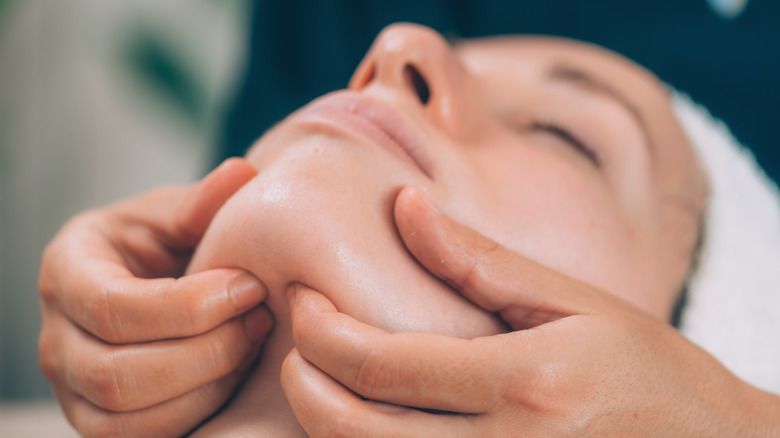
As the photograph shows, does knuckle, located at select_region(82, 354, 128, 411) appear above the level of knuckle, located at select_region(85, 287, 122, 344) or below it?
below

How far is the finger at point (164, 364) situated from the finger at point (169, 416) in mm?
14

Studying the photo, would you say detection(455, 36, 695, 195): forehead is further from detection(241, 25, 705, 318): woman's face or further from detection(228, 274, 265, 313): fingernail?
detection(228, 274, 265, 313): fingernail

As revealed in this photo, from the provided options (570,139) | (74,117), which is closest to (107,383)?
(570,139)

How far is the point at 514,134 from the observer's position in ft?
2.67

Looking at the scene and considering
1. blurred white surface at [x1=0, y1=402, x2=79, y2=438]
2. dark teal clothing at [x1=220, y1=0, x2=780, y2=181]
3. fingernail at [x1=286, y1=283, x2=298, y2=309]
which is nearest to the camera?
fingernail at [x1=286, y1=283, x2=298, y2=309]

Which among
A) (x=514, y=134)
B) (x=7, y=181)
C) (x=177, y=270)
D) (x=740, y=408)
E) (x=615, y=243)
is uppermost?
(x=514, y=134)

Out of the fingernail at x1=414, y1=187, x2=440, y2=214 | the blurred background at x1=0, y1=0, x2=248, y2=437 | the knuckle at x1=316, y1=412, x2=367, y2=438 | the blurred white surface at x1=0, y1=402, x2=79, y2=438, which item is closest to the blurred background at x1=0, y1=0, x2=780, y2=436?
the blurred background at x1=0, y1=0, x2=248, y2=437

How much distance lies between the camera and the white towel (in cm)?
88

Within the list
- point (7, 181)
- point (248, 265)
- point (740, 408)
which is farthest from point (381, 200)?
point (7, 181)

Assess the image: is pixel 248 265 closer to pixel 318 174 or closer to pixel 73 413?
pixel 318 174

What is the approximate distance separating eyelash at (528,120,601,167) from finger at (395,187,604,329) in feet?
1.11

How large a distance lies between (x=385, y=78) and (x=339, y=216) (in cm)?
26

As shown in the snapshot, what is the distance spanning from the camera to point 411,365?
46 centimetres

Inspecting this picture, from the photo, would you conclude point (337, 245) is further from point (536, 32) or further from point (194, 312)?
point (536, 32)
